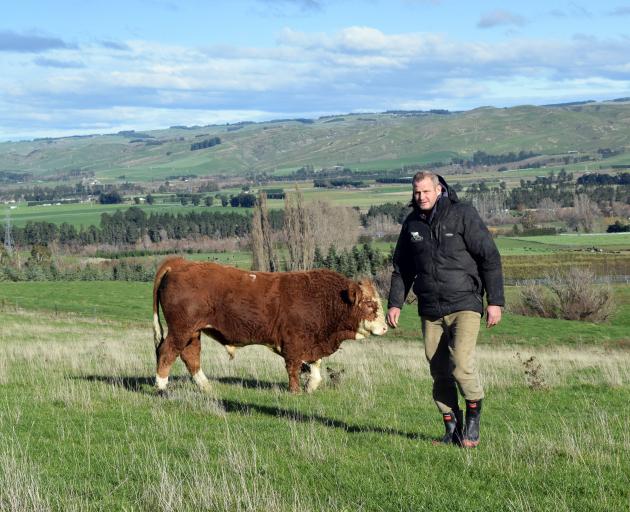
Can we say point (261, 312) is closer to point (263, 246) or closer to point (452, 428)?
point (452, 428)

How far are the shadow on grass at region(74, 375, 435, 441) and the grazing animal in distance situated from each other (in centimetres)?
68

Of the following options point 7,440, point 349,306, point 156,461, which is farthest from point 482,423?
point 7,440

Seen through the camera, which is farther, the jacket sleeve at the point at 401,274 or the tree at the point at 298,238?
the tree at the point at 298,238

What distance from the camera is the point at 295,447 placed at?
8266 millimetres

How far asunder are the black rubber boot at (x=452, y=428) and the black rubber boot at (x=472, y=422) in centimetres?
15

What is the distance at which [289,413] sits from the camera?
10.7 meters

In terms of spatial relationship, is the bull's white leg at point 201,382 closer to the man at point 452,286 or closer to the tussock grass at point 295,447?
the tussock grass at point 295,447

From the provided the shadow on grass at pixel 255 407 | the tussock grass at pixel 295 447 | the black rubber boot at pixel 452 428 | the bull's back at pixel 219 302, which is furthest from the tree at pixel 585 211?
the black rubber boot at pixel 452 428

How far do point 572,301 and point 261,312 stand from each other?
188 feet

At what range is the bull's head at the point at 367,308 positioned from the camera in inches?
527

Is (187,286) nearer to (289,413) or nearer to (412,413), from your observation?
(289,413)

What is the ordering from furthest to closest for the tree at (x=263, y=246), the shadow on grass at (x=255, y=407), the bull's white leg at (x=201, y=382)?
the tree at (x=263, y=246) < the bull's white leg at (x=201, y=382) < the shadow on grass at (x=255, y=407)

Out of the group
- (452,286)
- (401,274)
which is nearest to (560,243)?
(401,274)

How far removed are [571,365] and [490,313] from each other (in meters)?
11.7
